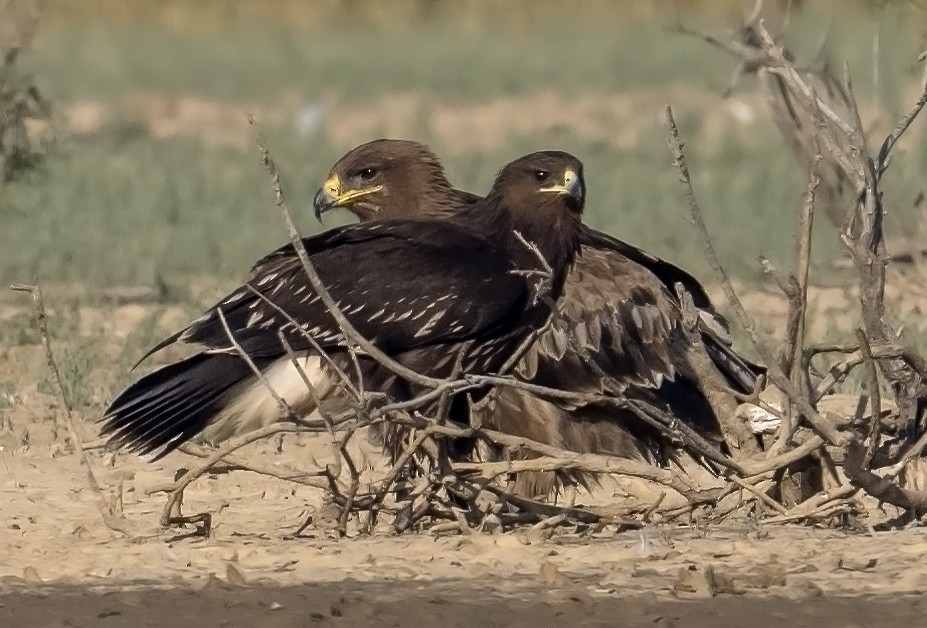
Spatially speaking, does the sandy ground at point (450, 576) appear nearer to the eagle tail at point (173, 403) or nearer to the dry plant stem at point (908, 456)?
the dry plant stem at point (908, 456)

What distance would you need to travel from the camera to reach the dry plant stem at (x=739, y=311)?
15.2 feet

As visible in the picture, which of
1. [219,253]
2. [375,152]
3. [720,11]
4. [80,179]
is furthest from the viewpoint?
[720,11]

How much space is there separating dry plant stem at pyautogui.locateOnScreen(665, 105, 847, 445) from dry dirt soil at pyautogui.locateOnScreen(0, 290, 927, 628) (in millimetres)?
298

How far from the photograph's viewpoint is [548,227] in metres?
6.40

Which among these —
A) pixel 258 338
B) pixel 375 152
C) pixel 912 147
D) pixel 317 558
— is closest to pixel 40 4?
pixel 375 152

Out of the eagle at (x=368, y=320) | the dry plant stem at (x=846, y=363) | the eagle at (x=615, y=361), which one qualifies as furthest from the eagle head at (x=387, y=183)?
the dry plant stem at (x=846, y=363)

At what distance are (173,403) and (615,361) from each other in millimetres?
1403

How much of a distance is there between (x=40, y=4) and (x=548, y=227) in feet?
12.1

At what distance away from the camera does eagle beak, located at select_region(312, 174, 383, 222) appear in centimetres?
711

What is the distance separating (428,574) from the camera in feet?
16.1

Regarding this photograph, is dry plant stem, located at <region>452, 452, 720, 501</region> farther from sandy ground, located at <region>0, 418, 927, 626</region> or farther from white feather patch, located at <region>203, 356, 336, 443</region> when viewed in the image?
white feather patch, located at <region>203, 356, 336, 443</region>

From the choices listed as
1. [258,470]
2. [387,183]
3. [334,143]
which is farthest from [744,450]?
[334,143]

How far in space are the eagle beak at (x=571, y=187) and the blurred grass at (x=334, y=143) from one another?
1324 millimetres

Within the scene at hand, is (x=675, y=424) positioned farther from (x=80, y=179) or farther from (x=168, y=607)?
(x=80, y=179)
